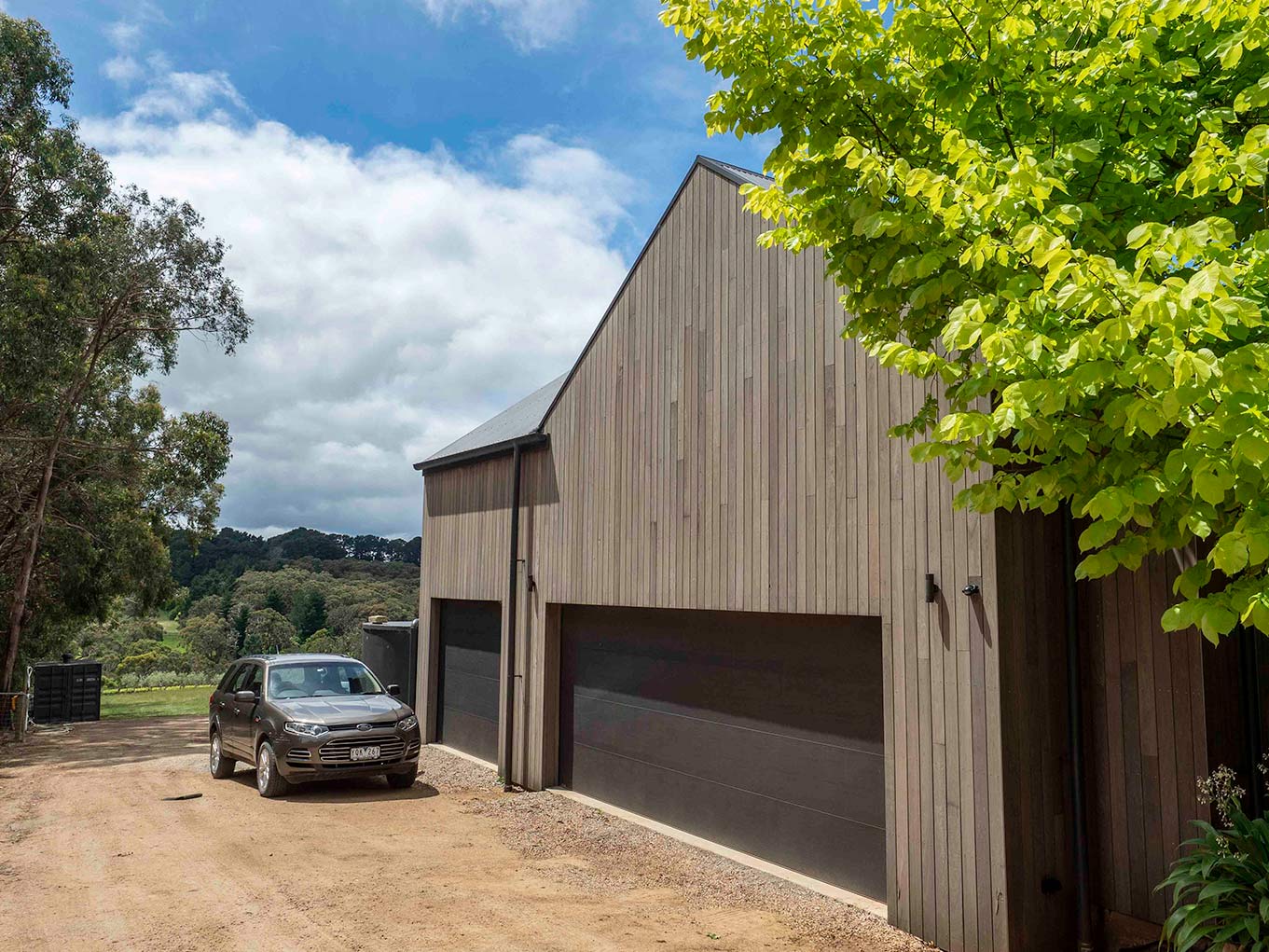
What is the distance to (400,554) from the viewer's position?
63.1 metres

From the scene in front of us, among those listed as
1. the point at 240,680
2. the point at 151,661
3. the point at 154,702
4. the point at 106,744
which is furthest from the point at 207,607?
the point at 240,680

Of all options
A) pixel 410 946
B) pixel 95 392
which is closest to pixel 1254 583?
pixel 410 946

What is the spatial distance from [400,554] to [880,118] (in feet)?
202

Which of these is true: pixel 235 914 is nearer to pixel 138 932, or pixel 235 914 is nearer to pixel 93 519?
pixel 138 932

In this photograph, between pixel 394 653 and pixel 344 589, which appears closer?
pixel 394 653

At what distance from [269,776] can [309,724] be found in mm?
885

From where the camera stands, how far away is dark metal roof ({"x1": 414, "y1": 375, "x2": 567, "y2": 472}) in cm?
1284

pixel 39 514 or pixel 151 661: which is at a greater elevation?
pixel 39 514

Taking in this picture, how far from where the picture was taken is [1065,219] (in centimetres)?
342

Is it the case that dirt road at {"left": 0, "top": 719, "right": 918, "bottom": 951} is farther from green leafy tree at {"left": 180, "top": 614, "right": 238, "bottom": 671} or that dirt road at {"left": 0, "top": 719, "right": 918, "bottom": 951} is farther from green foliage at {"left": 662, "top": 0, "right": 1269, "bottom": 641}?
green leafy tree at {"left": 180, "top": 614, "right": 238, "bottom": 671}

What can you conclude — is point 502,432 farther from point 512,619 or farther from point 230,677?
point 230,677

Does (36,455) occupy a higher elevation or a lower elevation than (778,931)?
higher

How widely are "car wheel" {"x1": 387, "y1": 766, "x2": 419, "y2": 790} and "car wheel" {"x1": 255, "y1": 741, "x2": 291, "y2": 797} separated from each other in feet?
4.05

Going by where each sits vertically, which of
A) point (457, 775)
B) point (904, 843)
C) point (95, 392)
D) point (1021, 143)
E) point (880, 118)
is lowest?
point (457, 775)
